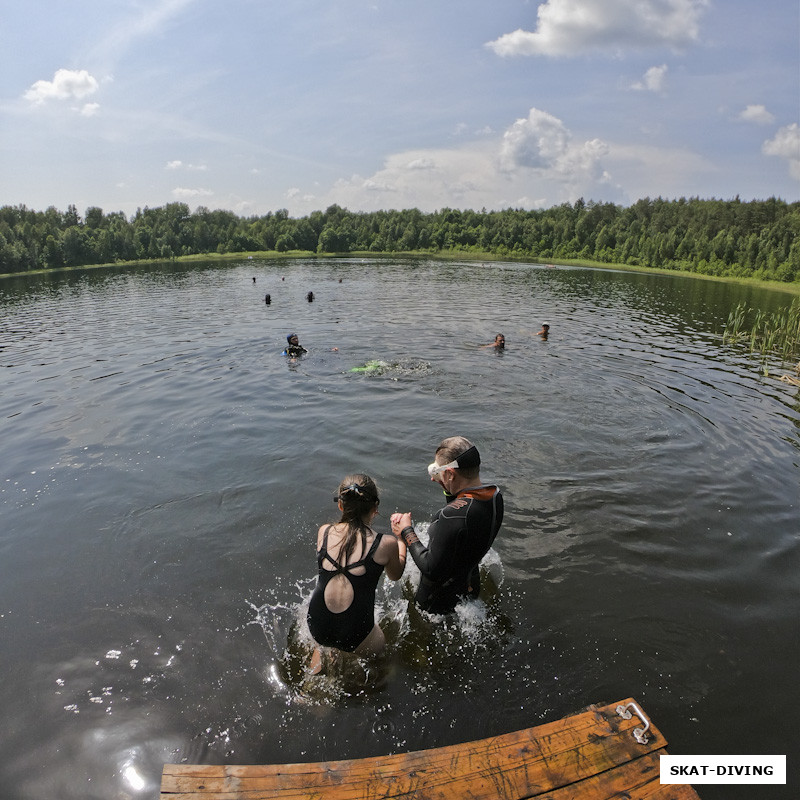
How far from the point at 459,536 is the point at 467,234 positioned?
16301 cm

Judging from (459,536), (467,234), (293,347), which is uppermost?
(467,234)

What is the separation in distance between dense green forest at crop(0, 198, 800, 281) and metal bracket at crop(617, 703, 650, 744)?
82.1 metres

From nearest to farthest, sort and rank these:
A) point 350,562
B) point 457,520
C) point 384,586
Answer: point 350,562
point 457,520
point 384,586

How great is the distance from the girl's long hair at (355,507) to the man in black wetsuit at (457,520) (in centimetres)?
70

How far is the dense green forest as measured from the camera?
82.5 m

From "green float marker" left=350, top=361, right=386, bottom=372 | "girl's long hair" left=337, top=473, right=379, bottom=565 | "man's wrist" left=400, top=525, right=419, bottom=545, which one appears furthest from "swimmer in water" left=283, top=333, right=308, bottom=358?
"girl's long hair" left=337, top=473, right=379, bottom=565

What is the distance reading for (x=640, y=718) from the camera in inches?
168

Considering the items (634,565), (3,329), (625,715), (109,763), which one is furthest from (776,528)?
(3,329)

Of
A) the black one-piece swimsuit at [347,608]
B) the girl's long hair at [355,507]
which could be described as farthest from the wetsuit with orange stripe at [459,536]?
the girl's long hair at [355,507]

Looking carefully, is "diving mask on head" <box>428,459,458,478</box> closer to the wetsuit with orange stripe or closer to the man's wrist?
the wetsuit with orange stripe

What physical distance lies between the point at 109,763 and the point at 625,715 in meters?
5.11

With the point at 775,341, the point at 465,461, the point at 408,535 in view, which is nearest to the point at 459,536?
the point at 408,535

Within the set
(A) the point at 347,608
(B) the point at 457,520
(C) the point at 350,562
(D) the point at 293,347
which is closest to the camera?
(C) the point at 350,562

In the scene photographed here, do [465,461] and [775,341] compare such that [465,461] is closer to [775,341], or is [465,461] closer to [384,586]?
[384,586]
